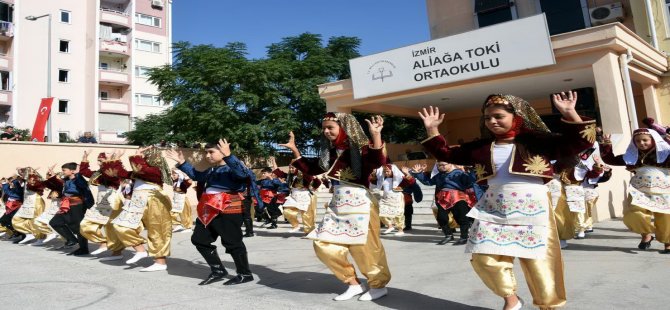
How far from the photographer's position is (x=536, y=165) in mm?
3488

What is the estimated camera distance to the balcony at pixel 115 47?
3492 centimetres

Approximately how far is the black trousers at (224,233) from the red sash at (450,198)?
3939mm

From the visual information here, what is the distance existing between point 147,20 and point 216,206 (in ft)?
122

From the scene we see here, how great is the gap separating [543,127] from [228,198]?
3.52 m

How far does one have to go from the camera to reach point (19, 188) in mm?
11031

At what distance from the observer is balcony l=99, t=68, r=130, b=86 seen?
34.7 meters

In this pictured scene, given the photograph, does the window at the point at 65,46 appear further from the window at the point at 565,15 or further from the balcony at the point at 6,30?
the window at the point at 565,15

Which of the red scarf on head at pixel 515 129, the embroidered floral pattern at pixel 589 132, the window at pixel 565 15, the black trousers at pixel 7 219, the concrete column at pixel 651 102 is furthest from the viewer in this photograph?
the window at pixel 565 15

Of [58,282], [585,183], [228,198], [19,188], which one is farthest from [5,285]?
[585,183]

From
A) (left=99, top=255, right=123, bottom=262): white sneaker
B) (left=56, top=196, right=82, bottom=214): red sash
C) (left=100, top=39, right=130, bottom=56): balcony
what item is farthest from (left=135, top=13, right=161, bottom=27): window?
(left=99, top=255, right=123, bottom=262): white sneaker

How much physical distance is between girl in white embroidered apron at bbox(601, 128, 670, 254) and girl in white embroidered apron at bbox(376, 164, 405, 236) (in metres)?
4.20

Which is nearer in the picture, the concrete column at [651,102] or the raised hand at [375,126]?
the raised hand at [375,126]

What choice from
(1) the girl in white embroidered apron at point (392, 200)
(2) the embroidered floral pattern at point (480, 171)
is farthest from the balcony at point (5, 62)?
(2) the embroidered floral pattern at point (480, 171)

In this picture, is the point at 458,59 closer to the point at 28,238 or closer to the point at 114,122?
the point at 28,238
